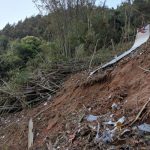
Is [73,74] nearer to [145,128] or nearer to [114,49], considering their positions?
[114,49]

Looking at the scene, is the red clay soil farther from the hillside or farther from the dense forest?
the dense forest

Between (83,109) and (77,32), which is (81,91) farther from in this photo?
(77,32)

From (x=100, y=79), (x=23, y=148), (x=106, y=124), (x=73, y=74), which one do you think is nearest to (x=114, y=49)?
(x=73, y=74)

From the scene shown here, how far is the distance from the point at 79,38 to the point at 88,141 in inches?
282

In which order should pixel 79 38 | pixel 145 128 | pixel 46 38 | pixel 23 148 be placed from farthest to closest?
pixel 46 38, pixel 79 38, pixel 23 148, pixel 145 128

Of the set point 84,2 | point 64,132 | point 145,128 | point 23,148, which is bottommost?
point 23,148

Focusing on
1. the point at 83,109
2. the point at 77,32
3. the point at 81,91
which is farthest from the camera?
the point at 77,32

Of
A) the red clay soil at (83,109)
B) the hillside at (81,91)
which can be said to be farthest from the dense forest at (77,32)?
the red clay soil at (83,109)

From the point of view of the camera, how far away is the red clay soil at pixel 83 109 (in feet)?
16.0

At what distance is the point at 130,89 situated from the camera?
548 centimetres

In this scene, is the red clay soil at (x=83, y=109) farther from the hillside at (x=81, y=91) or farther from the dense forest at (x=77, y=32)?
the dense forest at (x=77, y=32)

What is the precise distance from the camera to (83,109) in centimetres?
587

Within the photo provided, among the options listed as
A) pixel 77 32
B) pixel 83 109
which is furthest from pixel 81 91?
pixel 77 32

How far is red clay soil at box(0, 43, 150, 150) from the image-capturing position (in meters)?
4.88
